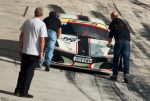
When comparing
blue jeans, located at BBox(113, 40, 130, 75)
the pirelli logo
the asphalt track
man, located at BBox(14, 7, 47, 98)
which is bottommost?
the asphalt track

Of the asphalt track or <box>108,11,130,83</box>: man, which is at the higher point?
<box>108,11,130,83</box>: man

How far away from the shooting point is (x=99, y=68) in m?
15.5

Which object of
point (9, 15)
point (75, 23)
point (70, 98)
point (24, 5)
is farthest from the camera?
point (24, 5)

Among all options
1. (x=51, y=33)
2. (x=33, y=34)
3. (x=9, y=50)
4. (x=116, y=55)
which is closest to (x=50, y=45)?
(x=51, y=33)

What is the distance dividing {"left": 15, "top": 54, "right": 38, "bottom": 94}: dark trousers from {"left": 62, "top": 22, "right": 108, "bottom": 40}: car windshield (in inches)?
214

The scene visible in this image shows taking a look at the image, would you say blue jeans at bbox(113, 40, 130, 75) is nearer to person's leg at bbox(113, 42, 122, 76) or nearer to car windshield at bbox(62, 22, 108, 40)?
person's leg at bbox(113, 42, 122, 76)

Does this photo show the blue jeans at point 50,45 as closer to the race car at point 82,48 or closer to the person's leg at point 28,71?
the race car at point 82,48

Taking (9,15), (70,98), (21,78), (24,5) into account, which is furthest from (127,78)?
(24,5)

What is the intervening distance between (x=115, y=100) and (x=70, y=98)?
135 cm

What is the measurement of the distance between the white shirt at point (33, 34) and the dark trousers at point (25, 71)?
0.12 m

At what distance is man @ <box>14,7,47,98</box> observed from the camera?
10.9 m

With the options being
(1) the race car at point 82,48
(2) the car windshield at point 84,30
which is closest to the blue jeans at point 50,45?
(1) the race car at point 82,48

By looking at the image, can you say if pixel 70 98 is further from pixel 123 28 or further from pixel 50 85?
pixel 123 28

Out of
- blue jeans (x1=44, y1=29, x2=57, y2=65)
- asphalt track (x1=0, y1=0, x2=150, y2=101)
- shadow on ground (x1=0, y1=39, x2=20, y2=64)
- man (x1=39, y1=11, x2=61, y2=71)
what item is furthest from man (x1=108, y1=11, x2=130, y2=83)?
shadow on ground (x1=0, y1=39, x2=20, y2=64)
